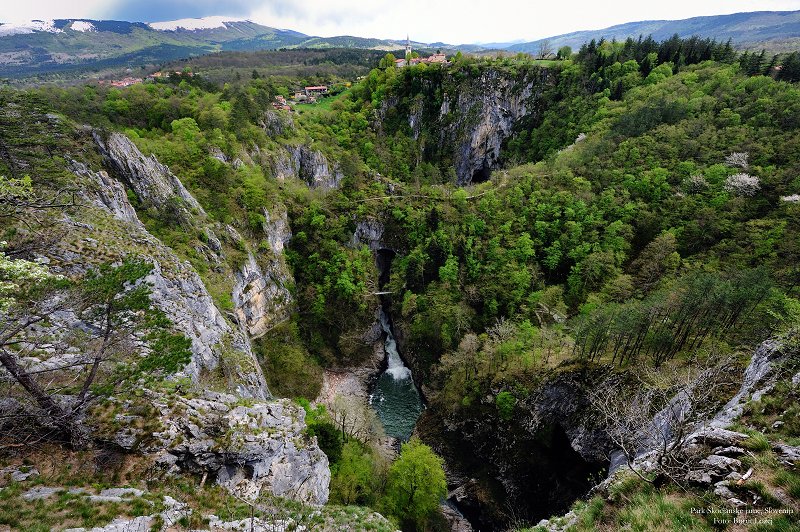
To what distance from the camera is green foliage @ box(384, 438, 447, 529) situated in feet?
90.6

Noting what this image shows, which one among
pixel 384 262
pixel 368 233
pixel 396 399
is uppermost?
pixel 368 233

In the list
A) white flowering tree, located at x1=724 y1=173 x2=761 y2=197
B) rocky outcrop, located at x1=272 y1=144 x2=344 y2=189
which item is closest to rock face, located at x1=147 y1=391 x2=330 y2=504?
rocky outcrop, located at x1=272 y1=144 x2=344 y2=189

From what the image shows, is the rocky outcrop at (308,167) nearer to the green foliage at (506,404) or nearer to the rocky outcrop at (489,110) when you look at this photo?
the rocky outcrop at (489,110)

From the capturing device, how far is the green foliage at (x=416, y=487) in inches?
1088

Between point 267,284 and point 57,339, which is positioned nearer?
point 57,339

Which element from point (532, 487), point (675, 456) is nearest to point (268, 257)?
point (532, 487)

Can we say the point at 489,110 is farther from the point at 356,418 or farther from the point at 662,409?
the point at 662,409

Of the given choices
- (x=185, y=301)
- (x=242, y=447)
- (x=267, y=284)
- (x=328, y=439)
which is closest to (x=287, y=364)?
(x=267, y=284)

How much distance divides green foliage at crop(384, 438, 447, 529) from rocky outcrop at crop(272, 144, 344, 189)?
145 ft

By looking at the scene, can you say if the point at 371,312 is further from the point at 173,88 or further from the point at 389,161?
the point at 173,88

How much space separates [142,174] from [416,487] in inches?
1434

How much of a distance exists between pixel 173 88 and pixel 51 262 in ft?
169

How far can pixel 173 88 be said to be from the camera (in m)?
56.7

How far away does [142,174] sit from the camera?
3319 centimetres
